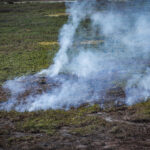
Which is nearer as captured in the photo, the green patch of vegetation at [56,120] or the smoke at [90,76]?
the green patch of vegetation at [56,120]

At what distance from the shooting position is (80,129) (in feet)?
26.3

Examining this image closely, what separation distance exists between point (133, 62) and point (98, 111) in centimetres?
753

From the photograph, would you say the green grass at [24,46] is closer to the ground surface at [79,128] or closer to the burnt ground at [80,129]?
the ground surface at [79,128]

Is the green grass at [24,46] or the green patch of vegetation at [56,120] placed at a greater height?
the green grass at [24,46]

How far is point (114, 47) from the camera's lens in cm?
2022

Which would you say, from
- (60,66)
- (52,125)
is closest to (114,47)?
(60,66)

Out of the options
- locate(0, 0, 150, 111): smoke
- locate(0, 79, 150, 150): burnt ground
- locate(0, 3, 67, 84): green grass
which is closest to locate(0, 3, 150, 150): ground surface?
locate(0, 79, 150, 150): burnt ground

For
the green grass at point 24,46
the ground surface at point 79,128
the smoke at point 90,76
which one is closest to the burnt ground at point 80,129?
the ground surface at point 79,128

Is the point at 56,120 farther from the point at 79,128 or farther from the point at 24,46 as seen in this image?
the point at 24,46

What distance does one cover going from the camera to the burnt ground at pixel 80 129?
7.28 m

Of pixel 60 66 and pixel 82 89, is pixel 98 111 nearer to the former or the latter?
pixel 82 89

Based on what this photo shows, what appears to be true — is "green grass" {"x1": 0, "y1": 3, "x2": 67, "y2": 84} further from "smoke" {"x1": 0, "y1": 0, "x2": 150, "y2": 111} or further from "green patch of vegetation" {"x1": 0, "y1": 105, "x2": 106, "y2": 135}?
"green patch of vegetation" {"x1": 0, "y1": 105, "x2": 106, "y2": 135}

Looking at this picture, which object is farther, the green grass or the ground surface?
the green grass

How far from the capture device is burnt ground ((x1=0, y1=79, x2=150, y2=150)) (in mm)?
7277
